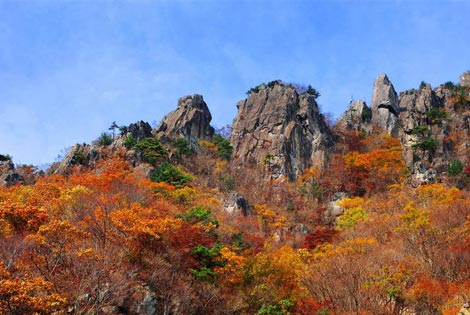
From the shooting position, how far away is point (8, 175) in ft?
139

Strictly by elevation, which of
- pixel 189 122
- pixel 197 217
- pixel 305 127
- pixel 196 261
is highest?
pixel 189 122

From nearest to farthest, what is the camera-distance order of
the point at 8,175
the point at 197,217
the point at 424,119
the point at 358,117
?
1. the point at 197,217
2. the point at 8,175
3. the point at 424,119
4. the point at 358,117

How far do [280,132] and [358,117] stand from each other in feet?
52.5

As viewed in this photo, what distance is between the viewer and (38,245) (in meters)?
16.2

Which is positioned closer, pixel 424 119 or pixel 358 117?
pixel 424 119

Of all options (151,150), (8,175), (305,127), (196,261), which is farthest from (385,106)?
(196,261)

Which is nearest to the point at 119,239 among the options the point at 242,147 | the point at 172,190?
the point at 172,190

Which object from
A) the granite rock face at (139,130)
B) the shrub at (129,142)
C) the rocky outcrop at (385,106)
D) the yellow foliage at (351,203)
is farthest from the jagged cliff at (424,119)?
the shrub at (129,142)

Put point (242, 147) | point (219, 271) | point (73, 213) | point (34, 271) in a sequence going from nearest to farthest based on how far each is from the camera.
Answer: point (34, 271), point (219, 271), point (73, 213), point (242, 147)

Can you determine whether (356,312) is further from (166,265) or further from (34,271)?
(34,271)

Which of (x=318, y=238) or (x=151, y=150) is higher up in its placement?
(x=151, y=150)

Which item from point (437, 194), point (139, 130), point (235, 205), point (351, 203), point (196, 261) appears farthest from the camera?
point (139, 130)

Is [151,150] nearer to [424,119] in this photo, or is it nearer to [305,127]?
[305,127]

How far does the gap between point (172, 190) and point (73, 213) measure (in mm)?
12755
